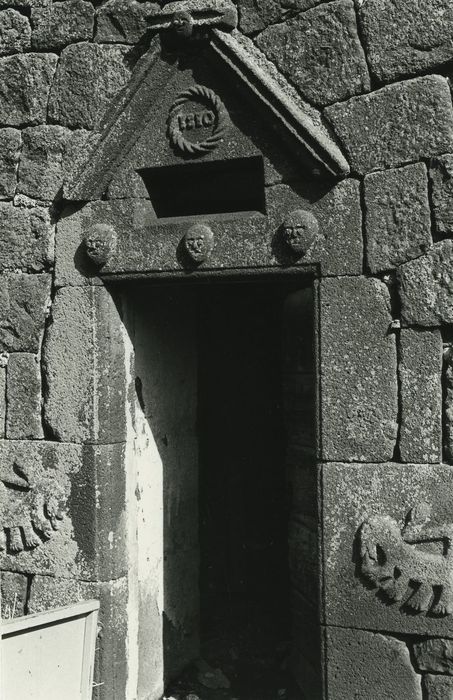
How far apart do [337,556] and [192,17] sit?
261cm

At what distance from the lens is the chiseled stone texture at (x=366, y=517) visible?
3596 millimetres

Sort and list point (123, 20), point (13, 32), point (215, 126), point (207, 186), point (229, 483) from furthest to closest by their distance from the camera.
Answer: point (229, 483)
point (13, 32)
point (207, 186)
point (123, 20)
point (215, 126)

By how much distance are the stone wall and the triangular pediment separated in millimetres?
99

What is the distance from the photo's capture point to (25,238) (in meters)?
4.37

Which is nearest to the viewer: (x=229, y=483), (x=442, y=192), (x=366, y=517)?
(x=442, y=192)

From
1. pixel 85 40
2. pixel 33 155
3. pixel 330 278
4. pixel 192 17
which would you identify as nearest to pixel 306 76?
pixel 192 17

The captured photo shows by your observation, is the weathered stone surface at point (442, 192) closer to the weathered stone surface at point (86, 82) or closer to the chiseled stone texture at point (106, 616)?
the weathered stone surface at point (86, 82)

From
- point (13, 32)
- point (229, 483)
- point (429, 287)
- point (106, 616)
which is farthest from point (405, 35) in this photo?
point (106, 616)

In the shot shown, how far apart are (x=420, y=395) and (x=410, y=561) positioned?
727 mm

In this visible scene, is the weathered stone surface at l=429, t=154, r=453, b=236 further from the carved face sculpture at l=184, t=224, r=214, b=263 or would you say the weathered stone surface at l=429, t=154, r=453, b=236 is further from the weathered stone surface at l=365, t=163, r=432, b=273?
the carved face sculpture at l=184, t=224, r=214, b=263

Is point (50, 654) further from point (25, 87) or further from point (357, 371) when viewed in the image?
point (25, 87)

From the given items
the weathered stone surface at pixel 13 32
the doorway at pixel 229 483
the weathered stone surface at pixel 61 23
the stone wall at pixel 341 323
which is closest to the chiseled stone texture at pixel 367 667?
the stone wall at pixel 341 323

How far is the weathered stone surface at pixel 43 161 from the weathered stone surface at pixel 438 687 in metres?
2.96

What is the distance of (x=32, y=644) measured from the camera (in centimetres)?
366
